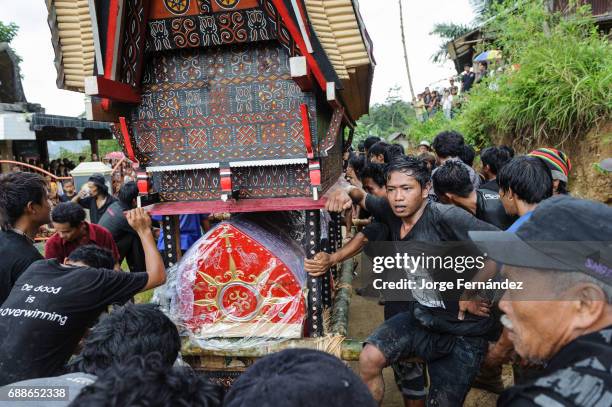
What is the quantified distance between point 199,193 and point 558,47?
5978 mm

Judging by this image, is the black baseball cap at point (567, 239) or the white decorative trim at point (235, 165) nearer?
the black baseball cap at point (567, 239)

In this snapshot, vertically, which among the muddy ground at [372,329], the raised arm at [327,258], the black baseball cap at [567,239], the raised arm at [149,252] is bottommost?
the muddy ground at [372,329]

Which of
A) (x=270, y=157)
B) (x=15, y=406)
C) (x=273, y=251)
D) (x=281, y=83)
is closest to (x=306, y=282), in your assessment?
(x=273, y=251)

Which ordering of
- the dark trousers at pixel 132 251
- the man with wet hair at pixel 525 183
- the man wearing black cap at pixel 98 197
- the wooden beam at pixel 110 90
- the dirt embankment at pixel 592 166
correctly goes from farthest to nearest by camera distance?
the dirt embankment at pixel 592 166 < the man wearing black cap at pixel 98 197 < the dark trousers at pixel 132 251 < the wooden beam at pixel 110 90 < the man with wet hair at pixel 525 183

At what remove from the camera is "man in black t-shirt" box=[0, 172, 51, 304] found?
2639mm

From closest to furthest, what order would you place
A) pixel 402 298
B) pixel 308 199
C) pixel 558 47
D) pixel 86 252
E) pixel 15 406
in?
pixel 15 406 < pixel 86 252 < pixel 402 298 < pixel 308 199 < pixel 558 47

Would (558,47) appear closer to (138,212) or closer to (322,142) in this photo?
(322,142)

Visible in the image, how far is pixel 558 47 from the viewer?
6355 mm

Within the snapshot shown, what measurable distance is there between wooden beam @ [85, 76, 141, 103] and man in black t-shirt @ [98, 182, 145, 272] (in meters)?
1.85

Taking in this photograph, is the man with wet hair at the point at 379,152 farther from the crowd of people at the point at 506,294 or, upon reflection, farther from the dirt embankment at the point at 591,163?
the dirt embankment at the point at 591,163

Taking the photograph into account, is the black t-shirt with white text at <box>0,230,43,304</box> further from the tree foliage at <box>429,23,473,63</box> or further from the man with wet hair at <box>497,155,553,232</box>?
the tree foliage at <box>429,23,473,63</box>

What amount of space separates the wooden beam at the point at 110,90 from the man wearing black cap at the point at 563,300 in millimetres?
2682

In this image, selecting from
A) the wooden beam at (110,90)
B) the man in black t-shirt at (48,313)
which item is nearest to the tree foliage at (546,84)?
the wooden beam at (110,90)

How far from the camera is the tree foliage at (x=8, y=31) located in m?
23.0
